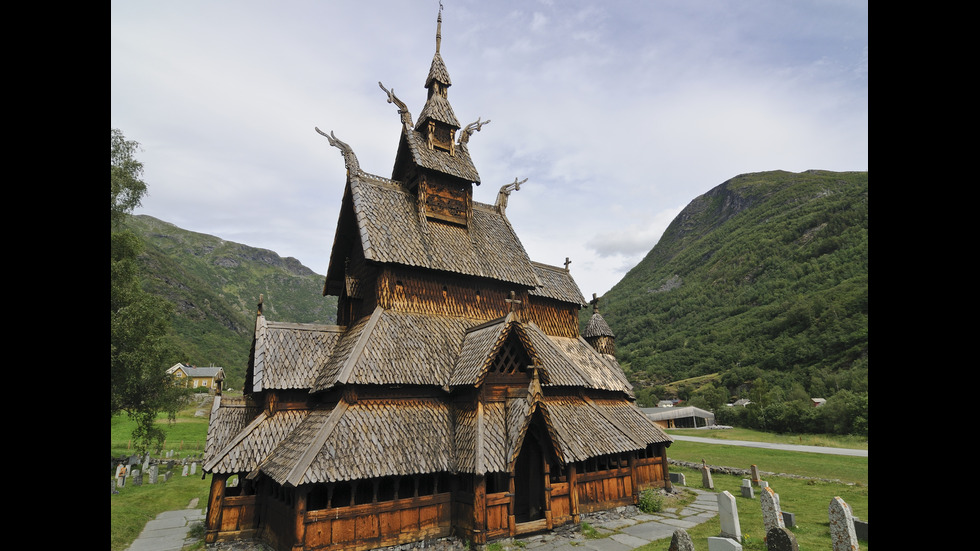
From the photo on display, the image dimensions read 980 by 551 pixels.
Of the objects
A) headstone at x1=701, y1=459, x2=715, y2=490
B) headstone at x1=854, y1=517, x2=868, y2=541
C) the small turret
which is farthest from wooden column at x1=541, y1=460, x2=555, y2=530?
the small turret

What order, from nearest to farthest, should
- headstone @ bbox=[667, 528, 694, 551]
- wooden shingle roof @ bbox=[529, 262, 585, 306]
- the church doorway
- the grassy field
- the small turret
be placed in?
headstone @ bbox=[667, 528, 694, 551] < the grassy field < the church doorway < wooden shingle roof @ bbox=[529, 262, 585, 306] < the small turret

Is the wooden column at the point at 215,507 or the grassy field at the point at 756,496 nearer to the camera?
the wooden column at the point at 215,507

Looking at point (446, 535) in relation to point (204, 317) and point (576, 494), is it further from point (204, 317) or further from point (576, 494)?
point (204, 317)

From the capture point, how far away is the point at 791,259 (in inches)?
5148

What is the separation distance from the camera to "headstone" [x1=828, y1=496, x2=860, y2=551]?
1055cm

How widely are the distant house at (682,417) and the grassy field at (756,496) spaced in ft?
60.4

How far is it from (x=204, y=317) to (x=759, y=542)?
156134mm

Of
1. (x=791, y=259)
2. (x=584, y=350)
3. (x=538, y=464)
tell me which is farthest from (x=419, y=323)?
(x=791, y=259)

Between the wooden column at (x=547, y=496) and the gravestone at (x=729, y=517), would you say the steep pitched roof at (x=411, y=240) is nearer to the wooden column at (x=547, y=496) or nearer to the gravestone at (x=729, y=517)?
the wooden column at (x=547, y=496)

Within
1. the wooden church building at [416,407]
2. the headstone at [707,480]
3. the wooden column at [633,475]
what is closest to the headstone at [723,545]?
the wooden church building at [416,407]

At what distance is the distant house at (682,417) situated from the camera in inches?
2451

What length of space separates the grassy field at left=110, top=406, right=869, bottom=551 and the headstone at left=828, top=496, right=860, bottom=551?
0.37 m

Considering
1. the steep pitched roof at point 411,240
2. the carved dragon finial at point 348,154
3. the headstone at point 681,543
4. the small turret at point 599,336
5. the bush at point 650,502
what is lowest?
the bush at point 650,502

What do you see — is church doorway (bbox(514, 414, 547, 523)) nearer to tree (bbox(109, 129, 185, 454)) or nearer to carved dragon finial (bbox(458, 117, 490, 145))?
carved dragon finial (bbox(458, 117, 490, 145))
